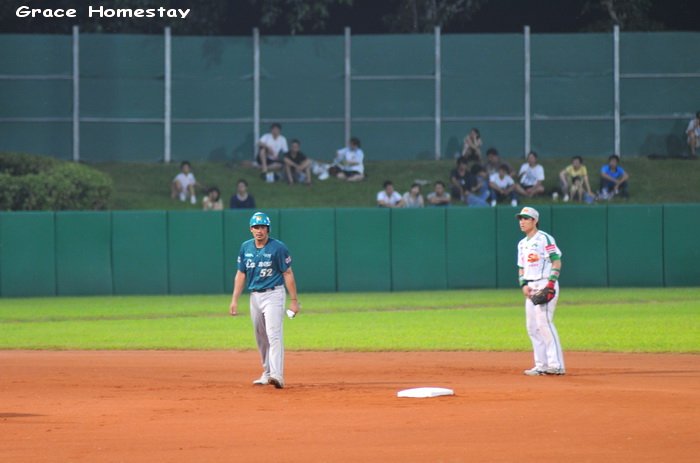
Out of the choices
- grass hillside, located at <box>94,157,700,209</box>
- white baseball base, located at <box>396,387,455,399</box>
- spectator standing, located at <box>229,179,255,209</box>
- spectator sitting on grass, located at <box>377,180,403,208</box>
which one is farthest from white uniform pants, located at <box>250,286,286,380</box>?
grass hillside, located at <box>94,157,700,209</box>

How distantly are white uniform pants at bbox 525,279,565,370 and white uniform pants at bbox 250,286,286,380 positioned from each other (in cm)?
283

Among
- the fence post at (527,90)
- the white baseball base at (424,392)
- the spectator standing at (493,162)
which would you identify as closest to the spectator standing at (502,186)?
the spectator standing at (493,162)

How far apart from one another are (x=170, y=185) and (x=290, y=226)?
7.24 meters

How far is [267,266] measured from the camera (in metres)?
13.1

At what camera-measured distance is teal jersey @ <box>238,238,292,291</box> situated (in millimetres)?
13117

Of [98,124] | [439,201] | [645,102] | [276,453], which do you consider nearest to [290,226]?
[439,201]

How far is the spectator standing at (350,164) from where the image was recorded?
3378 cm

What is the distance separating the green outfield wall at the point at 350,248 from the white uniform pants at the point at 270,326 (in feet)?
46.1

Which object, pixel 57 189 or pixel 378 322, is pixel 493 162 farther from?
pixel 378 322

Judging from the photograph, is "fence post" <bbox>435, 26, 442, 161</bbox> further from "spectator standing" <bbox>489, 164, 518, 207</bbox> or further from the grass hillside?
"spectator standing" <bbox>489, 164, 518, 207</bbox>

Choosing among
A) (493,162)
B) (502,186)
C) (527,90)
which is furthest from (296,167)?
(527,90)

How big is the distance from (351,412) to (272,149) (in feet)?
75.1

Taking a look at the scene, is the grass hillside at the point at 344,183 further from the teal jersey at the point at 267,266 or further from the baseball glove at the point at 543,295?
the teal jersey at the point at 267,266

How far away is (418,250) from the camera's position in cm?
2767
